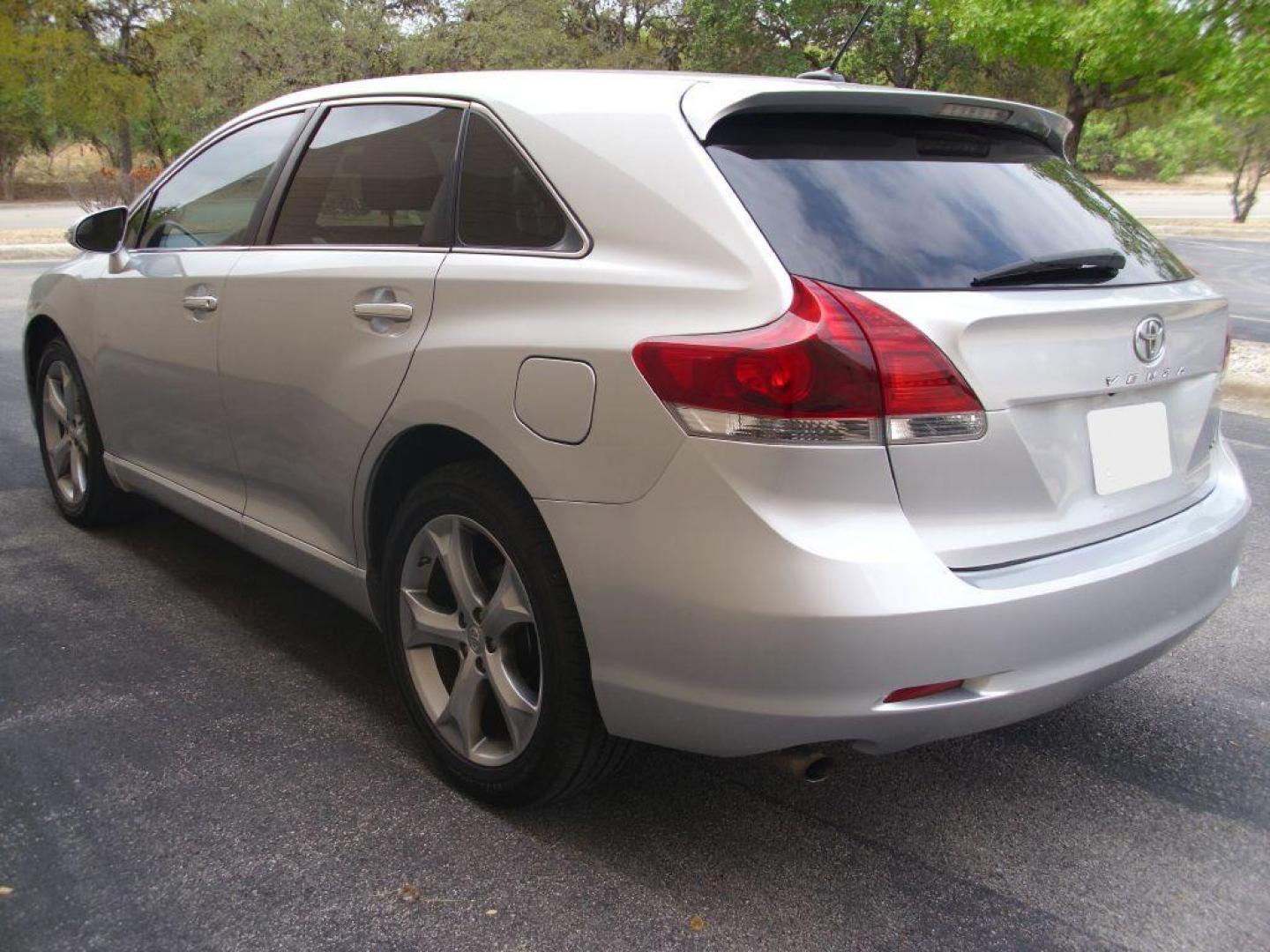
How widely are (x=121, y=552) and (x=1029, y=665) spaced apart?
3620mm

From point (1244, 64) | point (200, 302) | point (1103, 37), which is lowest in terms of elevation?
point (200, 302)

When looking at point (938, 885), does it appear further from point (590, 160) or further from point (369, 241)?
point (369, 241)

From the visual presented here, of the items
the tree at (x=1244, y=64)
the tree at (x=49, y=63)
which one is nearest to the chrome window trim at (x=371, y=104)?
the tree at (x=1244, y=64)

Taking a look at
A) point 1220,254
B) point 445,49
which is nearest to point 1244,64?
point 1220,254

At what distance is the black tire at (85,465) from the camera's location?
14.5 ft

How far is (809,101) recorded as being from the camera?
7.66ft

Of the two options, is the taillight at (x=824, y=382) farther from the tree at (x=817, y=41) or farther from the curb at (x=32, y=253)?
the tree at (x=817, y=41)

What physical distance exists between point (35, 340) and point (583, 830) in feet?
11.8

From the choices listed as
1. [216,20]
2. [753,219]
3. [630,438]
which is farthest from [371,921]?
[216,20]

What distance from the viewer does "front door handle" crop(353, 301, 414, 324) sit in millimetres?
2691

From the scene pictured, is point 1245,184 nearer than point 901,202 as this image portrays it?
No

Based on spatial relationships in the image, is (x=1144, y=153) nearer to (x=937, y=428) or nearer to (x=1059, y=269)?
(x=1059, y=269)

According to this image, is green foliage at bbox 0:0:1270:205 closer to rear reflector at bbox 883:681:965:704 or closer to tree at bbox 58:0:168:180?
tree at bbox 58:0:168:180

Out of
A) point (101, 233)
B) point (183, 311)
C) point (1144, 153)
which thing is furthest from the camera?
point (1144, 153)
